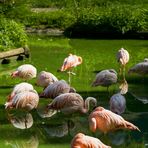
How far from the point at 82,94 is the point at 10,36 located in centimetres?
625

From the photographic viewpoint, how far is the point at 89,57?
550 inches

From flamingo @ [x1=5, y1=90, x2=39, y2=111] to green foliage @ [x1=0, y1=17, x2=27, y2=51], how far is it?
6.64 m

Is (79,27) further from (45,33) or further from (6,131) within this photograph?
(6,131)

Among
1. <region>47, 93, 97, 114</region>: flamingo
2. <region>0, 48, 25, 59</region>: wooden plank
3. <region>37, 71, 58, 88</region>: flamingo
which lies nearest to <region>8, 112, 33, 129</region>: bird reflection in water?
<region>47, 93, 97, 114</region>: flamingo

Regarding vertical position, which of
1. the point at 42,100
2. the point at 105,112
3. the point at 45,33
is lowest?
the point at 45,33

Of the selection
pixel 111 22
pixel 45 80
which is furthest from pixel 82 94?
pixel 111 22

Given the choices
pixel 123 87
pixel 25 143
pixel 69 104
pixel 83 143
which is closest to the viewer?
pixel 83 143

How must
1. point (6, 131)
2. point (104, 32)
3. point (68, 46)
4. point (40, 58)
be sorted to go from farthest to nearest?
point (104, 32) → point (68, 46) → point (40, 58) → point (6, 131)

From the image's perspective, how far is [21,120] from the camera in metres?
7.64

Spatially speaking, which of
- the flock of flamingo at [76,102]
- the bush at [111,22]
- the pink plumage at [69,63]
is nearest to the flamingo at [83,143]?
the flock of flamingo at [76,102]

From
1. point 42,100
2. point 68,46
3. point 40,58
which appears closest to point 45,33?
point 68,46

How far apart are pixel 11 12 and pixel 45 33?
4.72 ft

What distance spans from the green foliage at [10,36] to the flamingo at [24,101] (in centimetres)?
664

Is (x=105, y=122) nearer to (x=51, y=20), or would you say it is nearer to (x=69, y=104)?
(x=69, y=104)
